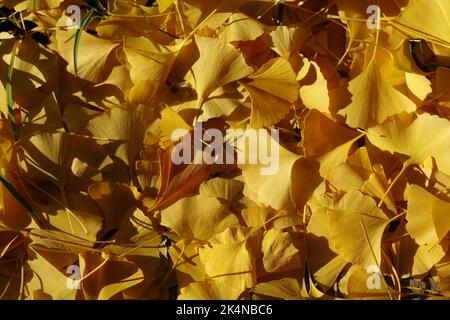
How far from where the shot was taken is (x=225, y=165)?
67cm

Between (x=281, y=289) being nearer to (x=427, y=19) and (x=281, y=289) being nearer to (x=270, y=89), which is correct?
(x=270, y=89)

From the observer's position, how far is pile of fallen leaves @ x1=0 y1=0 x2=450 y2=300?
630mm

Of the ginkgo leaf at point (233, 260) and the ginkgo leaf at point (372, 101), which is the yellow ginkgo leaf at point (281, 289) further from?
the ginkgo leaf at point (372, 101)

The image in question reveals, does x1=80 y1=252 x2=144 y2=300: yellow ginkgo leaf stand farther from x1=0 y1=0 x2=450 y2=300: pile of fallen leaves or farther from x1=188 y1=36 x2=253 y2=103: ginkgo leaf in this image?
x1=188 y1=36 x2=253 y2=103: ginkgo leaf

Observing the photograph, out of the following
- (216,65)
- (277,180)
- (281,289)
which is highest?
(216,65)

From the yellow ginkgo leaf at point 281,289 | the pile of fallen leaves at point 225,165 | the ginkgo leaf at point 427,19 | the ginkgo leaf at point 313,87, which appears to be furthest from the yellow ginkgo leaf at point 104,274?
the ginkgo leaf at point 427,19

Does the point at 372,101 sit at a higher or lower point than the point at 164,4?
lower

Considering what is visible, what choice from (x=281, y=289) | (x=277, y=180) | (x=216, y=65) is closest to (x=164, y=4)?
(x=216, y=65)

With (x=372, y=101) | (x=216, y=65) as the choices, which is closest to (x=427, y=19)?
(x=372, y=101)

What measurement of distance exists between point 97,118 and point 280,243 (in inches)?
9.1

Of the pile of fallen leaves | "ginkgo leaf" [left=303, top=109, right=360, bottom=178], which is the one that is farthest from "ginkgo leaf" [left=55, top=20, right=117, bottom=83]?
"ginkgo leaf" [left=303, top=109, right=360, bottom=178]

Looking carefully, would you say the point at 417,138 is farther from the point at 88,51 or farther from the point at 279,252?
the point at 88,51

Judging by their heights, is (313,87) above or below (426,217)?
above

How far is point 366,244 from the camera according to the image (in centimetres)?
63
